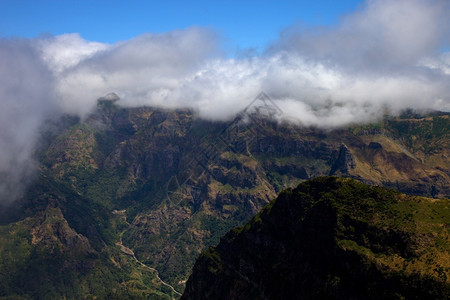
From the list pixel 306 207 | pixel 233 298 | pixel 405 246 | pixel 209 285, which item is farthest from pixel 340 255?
pixel 209 285

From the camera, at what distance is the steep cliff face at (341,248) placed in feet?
382

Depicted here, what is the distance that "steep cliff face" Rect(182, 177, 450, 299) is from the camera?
4584 inches

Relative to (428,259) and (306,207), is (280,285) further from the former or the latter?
(428,259)

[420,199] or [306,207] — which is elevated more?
[420,199]

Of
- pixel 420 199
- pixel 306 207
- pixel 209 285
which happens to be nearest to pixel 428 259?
pixel 420 199

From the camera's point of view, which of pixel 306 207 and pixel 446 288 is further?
pixel 306 207

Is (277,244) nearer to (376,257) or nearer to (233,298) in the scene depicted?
(233,298)

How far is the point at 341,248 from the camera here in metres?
133

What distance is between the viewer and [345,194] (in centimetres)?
15262

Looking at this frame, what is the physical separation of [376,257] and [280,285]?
45.0 metres

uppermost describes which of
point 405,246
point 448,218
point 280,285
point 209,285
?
point 448,218

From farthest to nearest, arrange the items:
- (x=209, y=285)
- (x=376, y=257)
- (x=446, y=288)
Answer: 1. (x=209, y=285)
2. (x=376, y=257)
3. (x=446, y=288)

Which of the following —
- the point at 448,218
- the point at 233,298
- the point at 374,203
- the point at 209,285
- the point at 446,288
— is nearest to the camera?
the point at 446,288

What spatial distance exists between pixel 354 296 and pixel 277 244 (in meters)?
48.8
